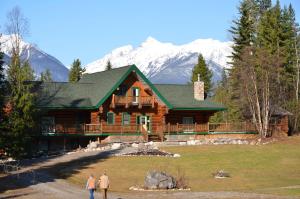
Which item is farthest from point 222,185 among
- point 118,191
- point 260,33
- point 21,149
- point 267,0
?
point 267,0

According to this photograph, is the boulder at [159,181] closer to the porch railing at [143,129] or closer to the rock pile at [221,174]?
the rock pile at [221,174]

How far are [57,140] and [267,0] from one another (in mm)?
50206

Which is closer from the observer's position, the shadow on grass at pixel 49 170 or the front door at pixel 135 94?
the shadow on grass at pixel 49 170

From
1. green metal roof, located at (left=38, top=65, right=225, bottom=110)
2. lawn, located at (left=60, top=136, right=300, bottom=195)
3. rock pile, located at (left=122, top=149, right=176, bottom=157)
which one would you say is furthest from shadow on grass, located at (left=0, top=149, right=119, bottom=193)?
green metal roof, located at (left=38, top=65, right=225, bottom=110)

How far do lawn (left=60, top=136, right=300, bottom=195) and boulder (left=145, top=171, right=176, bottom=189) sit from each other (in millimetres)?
1342

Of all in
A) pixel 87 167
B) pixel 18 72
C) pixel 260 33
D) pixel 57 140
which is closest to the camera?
pixel 87 167

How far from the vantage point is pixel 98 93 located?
197ft

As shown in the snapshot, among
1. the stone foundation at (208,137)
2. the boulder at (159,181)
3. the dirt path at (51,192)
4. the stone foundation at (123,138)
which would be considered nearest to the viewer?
the dirt path at (51,192)

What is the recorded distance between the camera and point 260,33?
82.9 m

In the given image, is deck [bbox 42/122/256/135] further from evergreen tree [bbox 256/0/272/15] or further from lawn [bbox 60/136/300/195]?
evergreen tree [bbox 256/0/272/15]

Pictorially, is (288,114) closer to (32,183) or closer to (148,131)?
(148,131)

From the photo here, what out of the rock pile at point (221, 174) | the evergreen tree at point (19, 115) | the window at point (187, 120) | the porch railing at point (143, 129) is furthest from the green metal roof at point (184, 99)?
the rock pile at point (221, 174)

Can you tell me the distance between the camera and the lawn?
3897 centimetres

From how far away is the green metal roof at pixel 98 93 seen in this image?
5812 cm
